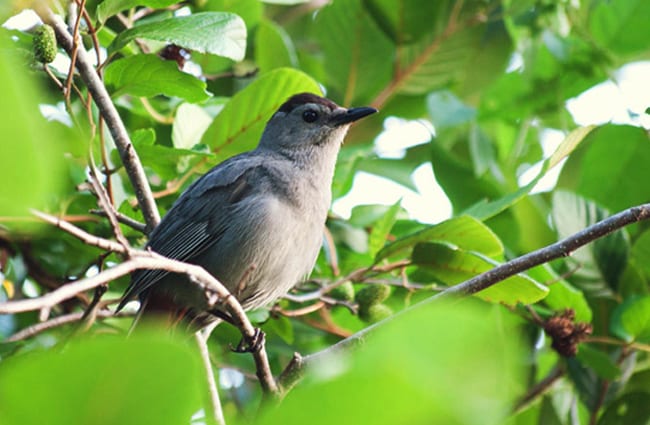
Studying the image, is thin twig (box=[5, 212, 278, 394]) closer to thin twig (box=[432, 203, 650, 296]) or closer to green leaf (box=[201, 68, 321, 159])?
thin twig (box=[432, 203, 650, 296])

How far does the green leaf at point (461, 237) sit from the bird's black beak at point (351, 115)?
3.28ft

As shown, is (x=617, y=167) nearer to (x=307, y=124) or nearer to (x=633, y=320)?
(x=633, y=320)

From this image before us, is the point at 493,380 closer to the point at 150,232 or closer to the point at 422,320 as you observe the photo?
the point at 422,320

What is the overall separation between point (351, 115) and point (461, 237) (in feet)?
4.14

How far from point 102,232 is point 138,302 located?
52cm

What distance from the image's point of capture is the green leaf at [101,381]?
808 mm

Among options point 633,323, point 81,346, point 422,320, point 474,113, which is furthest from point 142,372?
point 474,113

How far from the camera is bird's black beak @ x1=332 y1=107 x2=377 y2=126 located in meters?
4.48

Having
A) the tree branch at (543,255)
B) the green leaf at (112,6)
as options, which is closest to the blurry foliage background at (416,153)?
the green leaf at (112,6)

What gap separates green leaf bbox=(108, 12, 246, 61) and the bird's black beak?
135 centimetres

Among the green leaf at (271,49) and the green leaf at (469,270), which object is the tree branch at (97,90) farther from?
the green leaf at (271,49)

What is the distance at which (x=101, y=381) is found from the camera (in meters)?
0.81

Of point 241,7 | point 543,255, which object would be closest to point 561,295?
point 543,255

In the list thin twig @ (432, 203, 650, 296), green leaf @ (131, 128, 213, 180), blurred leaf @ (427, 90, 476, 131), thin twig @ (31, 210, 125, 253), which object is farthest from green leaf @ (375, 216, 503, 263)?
thin twig @ (31, 210, 125, 253)
